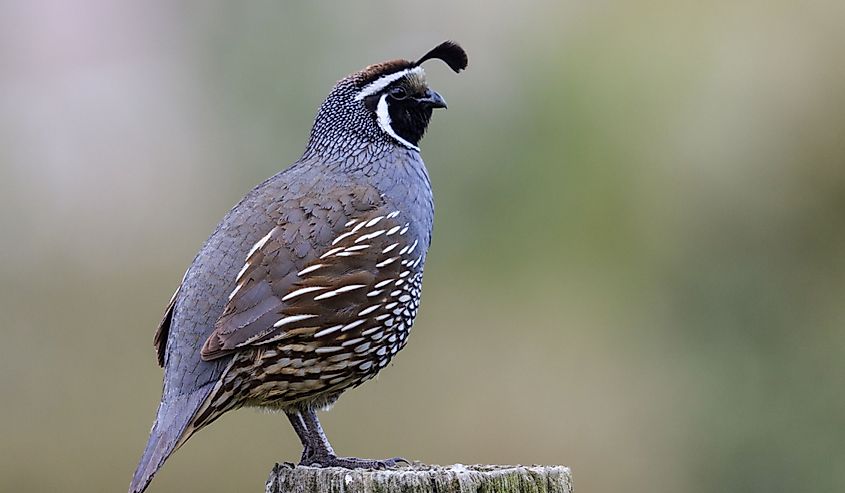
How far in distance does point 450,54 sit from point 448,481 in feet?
7.37

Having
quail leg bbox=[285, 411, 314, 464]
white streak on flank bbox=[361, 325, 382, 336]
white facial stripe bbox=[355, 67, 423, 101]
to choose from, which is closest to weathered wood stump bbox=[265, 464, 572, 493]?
white streak on flank bbox=[361, 325, 382, 336]

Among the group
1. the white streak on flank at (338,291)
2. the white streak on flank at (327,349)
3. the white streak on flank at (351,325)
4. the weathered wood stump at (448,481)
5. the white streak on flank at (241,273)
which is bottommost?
the weathered wood stump at (448,481)

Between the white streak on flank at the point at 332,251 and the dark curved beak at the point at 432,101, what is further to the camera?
the dark curved beak at the point at 432,101

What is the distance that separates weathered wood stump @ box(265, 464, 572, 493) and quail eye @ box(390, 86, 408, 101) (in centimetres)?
181

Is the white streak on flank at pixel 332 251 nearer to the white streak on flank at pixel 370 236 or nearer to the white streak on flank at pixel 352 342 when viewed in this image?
the white streak on flank at pixel 370 236

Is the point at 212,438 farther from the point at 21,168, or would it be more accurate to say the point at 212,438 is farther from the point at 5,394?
the point at 21,168

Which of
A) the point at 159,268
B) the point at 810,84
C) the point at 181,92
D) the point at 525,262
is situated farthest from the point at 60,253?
the point at 810,84

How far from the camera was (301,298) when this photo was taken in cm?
Result: 413

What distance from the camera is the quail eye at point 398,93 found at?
16.0 feet

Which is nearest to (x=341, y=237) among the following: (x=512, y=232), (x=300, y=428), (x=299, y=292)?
(x=299, y=292)

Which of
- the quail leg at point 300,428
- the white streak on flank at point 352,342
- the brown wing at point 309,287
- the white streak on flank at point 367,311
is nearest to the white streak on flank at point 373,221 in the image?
the brown wing at point 309,287

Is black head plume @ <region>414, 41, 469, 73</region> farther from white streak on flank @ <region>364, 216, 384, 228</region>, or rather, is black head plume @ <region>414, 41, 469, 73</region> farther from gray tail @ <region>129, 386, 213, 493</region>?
gray tail @ <region>129, 386, 213, 493</region>

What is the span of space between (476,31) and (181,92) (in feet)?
7.55

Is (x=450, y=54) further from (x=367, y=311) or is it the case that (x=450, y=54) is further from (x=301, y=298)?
(x=301, y=298)
